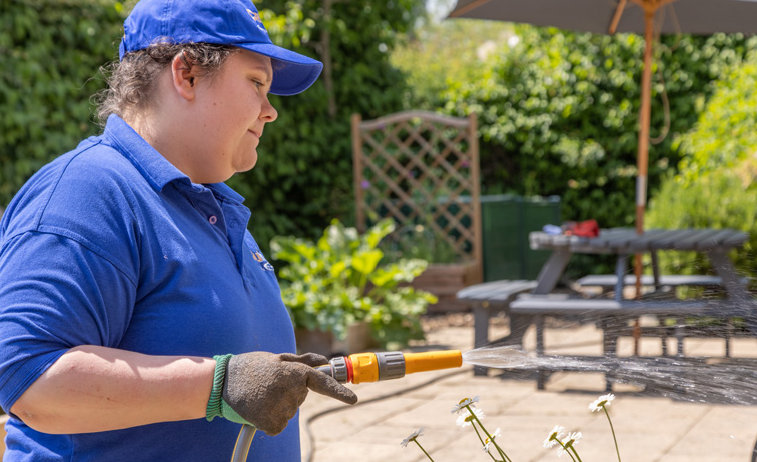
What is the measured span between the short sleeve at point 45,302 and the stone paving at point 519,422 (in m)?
2.27

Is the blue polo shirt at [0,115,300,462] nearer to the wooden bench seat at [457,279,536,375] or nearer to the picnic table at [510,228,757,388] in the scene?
the picnic table at [510,228,757,388]

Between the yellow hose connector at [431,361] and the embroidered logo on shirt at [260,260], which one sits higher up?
the embroidered logo on shirt at [260,260]

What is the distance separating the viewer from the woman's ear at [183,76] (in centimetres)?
120

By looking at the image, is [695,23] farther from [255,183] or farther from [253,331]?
[253,331]

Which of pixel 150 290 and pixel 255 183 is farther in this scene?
pixel 255 183

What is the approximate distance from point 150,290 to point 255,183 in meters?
6.03

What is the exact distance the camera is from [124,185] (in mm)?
1113

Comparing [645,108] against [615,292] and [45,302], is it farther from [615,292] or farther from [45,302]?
[45,302]

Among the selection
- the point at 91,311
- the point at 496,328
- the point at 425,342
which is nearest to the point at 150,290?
the point at 91,311

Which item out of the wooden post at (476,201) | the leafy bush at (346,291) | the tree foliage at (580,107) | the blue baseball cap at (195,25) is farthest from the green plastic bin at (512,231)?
the blue baseball cap at (195,25)

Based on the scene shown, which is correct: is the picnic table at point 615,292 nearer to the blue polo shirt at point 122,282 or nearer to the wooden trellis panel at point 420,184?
Result: the wooden trellis panel at point 420,184

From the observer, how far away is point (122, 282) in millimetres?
1043

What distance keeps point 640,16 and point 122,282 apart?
4.91 meters

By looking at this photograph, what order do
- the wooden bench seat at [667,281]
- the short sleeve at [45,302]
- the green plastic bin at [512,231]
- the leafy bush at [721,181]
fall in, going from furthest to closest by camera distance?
the green plastic bin at [512,231]
the leafy bush at [721,181]
the wooden bench seat at [667,281]
the short sleeve at [45,302]
